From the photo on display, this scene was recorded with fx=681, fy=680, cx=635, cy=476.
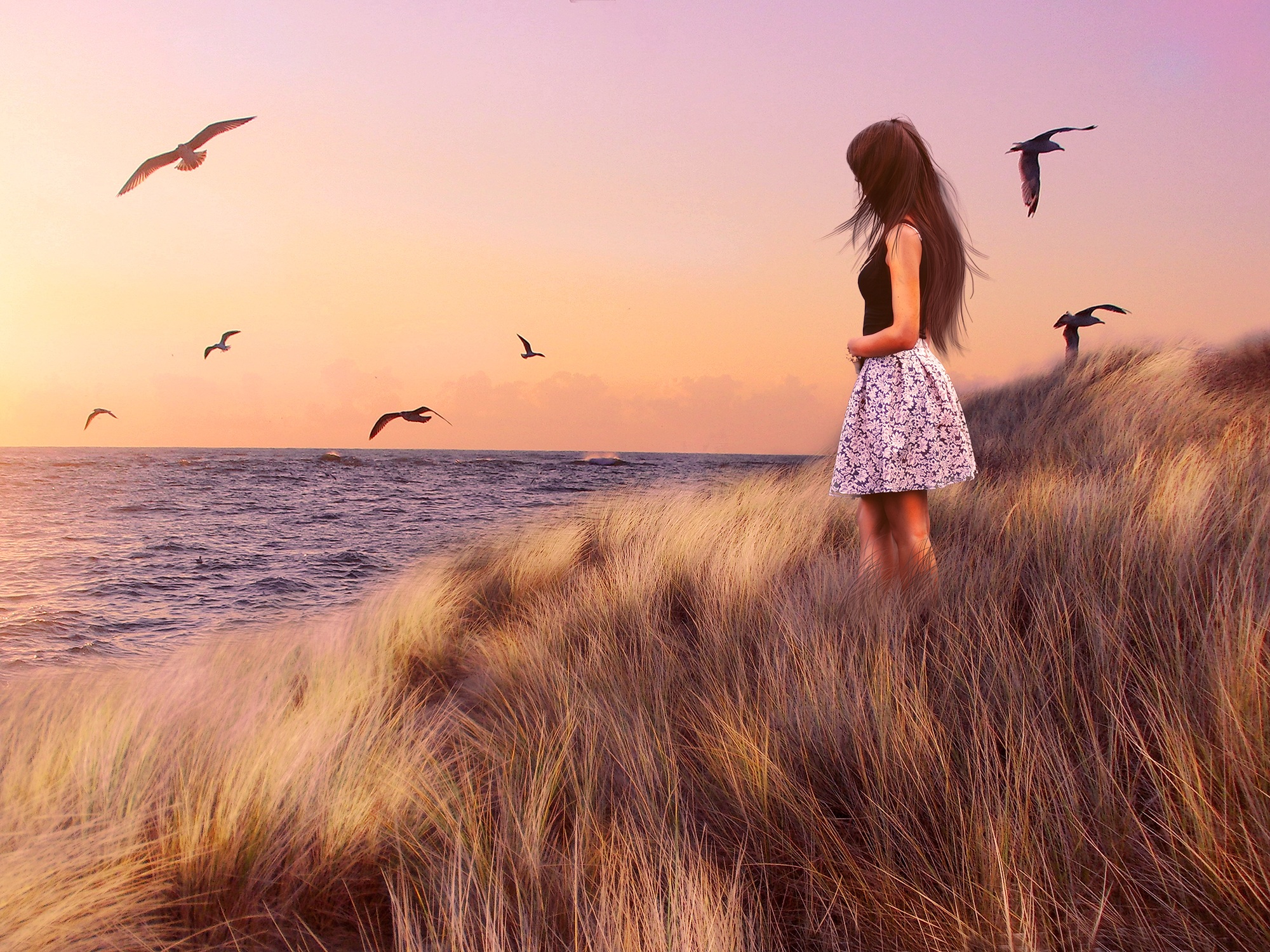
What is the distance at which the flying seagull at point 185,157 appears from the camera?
8820mm

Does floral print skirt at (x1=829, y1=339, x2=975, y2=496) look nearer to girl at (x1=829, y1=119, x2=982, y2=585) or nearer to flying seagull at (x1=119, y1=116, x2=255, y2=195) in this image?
girl at (x1=829, y1=119, x2=982, y2=585)

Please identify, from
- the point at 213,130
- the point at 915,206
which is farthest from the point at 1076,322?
the point at 213,130

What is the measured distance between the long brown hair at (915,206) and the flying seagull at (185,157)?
28.8ft

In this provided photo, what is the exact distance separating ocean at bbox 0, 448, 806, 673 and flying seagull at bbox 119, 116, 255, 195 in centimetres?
519

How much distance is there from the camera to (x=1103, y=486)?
164 inches

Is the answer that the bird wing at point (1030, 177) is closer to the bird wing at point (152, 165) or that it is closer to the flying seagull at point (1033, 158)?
the flying seagull at point (1033, 158)

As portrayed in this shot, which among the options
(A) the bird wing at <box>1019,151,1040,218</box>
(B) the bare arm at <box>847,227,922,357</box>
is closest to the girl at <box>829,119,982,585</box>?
(B) the bare arm at <box>847,227,922,357</box>

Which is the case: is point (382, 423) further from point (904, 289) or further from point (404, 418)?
point (904, 289)

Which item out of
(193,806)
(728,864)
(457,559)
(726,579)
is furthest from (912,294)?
(457,559)

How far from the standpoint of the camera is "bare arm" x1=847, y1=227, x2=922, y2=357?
2936 mm

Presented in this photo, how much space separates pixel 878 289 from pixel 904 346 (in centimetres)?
36

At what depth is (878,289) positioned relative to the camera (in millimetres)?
3160

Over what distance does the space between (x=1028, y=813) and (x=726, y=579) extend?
97.0 inches

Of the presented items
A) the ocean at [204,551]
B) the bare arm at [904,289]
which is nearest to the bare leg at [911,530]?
the bare arm at [904,289]
